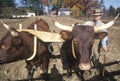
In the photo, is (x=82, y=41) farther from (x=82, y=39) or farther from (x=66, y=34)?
(x=66, y=34)

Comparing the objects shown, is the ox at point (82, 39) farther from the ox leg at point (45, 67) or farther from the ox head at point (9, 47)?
the ox leg at point (45, 67)

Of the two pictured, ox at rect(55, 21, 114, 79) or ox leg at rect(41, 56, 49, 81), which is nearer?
ox at rect(55, 21, 114, 79)

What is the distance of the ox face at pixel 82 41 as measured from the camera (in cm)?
697

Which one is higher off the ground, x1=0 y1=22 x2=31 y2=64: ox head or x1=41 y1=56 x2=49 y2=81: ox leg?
x1=0 y1=22 x2=31 y2=64: ox head

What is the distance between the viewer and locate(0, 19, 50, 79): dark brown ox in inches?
306

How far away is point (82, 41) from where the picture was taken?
7.17m

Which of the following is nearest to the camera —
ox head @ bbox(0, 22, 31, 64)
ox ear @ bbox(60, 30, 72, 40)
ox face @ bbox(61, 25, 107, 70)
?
ox face @ bbox(61, 25, 107, 70)

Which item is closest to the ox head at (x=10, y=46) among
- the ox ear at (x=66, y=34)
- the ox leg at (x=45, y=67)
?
the ox ear at (x=66, y=34)

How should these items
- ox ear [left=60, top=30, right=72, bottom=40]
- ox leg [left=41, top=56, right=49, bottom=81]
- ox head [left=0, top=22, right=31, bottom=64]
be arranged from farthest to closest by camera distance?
ox leg [left=41, top=56, right=49, bottom=81] < ox head [left=0, top=22, right=31, bottom=64] < ox ear [left=60, top=30, right=72, bottom=40]

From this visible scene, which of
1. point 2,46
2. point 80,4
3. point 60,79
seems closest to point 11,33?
point 2,46

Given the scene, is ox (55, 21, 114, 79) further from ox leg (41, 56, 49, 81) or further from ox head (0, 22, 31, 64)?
ox leg (41, 56, 49, 81)

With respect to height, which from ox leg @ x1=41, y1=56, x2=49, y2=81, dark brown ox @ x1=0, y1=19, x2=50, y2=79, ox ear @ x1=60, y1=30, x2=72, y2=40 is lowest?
ox leg @ x1=41, y1=56, x2=49, y2=81

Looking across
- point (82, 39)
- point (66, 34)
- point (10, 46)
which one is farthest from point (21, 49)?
point (82, 39)

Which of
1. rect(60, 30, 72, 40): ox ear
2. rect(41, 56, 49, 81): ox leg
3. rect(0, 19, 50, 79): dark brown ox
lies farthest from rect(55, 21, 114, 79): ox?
rect(41, 56, 49, 81): ox leg
